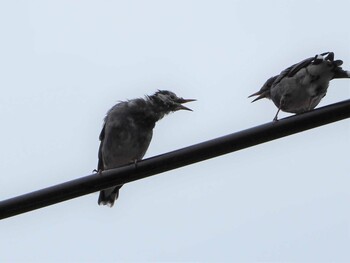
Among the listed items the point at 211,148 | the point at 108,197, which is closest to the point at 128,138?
the point at 108,197

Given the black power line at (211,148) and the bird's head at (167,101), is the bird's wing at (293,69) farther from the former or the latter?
the black power line at (211,148)

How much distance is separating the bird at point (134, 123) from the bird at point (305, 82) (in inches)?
54.3

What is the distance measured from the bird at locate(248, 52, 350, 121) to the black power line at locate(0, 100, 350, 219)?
122 inches

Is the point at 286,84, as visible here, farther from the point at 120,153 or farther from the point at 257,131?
the point at 257,131

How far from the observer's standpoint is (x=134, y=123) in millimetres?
9195

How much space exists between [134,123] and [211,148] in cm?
438

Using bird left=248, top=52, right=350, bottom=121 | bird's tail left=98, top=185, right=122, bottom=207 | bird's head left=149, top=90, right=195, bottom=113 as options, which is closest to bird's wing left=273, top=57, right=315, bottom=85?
bird left=248, top=52, right=350, bottom=121

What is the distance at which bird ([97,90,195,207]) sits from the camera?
920 centimetres

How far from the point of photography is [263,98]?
989 cm

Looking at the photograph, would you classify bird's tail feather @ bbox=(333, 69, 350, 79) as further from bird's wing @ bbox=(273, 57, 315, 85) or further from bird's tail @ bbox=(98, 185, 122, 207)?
bird's tail @ bbox=(98, 185, 122, 207)

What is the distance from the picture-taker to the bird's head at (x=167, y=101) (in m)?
9.37

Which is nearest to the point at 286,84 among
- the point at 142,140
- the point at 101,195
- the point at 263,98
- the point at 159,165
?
the point at 263,98

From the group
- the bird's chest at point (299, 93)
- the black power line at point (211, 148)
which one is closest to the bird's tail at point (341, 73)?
the bird's chest at point (299, 93)

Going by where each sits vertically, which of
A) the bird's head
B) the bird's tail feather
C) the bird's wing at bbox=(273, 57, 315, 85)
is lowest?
the bird's tail feather
